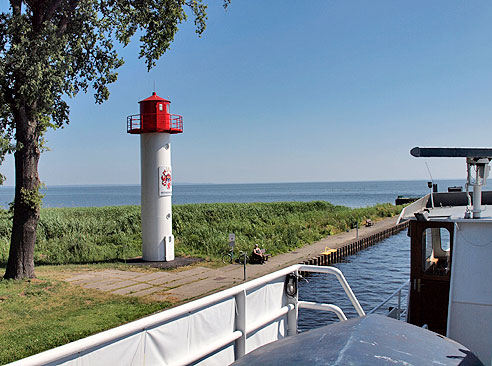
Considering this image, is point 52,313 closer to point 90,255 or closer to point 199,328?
point 90,255

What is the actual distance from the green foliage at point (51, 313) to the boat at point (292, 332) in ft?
26.5

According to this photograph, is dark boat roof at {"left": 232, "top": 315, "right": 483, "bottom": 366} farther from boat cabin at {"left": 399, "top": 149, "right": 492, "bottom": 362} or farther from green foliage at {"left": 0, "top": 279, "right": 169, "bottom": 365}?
green foliage at {"left": 0, "top": 279, "right": 169, "bottom": 365}

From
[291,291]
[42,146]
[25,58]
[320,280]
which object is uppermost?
[25,58]

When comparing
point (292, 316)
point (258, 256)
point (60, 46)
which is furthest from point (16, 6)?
point (292, 316)

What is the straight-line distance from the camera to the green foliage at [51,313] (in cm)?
1173

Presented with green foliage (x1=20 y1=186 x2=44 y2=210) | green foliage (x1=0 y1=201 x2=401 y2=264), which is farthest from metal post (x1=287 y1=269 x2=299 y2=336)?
green foliage (x1=0 y1=201 x2=401 y2=264)

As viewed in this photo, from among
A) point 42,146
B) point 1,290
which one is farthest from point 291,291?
point 42,146

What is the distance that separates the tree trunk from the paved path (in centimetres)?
202

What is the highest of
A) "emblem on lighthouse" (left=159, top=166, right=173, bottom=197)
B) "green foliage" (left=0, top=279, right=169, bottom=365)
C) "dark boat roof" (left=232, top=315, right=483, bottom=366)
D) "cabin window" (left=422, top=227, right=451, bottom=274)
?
"emblem on lighthouse" (left=159, top=166, right=173, bottom=197)

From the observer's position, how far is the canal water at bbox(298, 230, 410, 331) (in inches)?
734

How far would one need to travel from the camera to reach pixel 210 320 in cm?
420

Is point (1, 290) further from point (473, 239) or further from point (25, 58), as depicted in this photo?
point (473, 239)

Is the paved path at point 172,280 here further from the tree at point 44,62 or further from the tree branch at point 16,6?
the tree branch at point 16,6

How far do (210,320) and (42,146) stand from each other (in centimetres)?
1709
